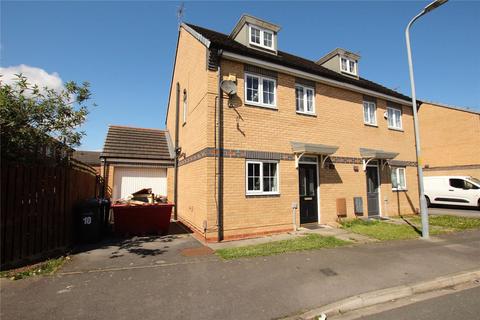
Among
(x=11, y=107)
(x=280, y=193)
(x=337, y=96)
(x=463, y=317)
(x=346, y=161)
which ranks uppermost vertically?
(x=337, y=96)

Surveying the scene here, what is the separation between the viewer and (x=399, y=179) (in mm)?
14234

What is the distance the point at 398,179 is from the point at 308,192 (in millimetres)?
6508

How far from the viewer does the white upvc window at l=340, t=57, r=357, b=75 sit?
47.2 ft

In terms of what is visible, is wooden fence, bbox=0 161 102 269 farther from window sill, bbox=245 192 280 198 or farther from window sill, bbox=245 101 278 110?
window sill, bbox=245 101 278 110

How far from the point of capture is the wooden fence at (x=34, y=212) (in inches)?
229

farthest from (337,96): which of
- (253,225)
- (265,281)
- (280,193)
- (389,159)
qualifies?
(265,281)

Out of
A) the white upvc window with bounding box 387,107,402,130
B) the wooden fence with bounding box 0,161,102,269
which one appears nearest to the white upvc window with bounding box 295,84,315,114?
the white upvc window with bounding box 387,107,402,130

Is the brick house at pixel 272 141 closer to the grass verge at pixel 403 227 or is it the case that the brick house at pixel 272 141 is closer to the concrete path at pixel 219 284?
the grass verge at pixel 403 227

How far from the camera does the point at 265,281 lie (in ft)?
17.4

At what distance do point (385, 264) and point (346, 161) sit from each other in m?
6.30

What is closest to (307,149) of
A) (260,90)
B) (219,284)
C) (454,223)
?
(260,90)

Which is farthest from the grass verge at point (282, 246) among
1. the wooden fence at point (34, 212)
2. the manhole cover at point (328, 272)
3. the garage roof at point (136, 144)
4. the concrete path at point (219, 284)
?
the garage roof at point (136, 144)

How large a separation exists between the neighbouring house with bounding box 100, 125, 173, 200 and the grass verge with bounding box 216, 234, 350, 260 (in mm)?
8138

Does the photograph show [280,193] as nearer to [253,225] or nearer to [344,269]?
[253,225]
